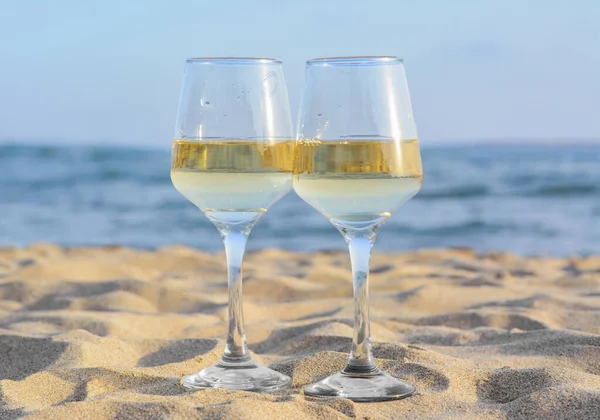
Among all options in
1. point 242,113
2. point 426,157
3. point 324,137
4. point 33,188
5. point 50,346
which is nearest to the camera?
point 324,137

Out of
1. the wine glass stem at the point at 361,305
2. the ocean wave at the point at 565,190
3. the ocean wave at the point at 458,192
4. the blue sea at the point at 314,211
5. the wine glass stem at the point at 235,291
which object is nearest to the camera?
the wine glass stem at the point at 361,305

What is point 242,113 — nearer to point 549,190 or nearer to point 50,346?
point 50,346

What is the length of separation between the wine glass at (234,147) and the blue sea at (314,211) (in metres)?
6.83

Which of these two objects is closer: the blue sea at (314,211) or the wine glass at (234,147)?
the wine glass at (234,147)

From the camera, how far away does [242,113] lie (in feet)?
6.59

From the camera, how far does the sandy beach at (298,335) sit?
6.12 feet

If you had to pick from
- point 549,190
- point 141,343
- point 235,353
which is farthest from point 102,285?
point 549,190

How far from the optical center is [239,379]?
210 cm

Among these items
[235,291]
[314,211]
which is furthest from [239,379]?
[314,211]

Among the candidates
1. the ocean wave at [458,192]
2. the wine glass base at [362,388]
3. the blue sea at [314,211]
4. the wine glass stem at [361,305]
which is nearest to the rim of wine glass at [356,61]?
the wine glass stem at [361,305]

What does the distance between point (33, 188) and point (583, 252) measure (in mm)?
10712

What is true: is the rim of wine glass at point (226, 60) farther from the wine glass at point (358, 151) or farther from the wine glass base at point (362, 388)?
the wine glass base at point (362, 388)

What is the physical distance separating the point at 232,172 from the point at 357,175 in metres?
0.30

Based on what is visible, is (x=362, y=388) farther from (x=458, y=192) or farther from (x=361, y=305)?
(x=458, y=192)
